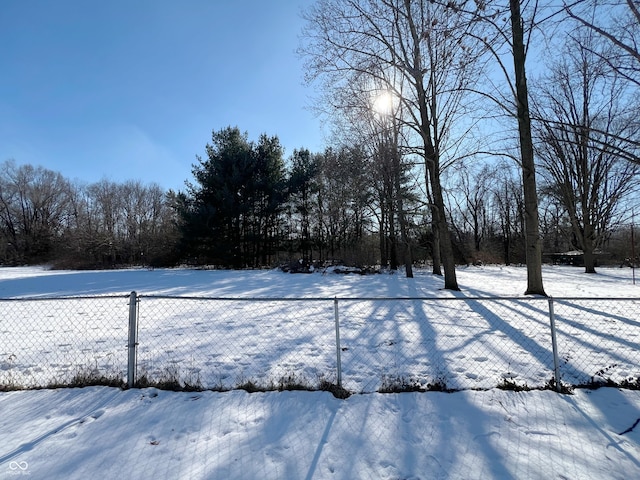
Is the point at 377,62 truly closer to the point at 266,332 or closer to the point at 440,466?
the point at 266,332

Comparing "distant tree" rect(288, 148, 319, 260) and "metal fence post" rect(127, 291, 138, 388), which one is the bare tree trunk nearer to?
"metal fence post" rect(127, 291, 138, 388)

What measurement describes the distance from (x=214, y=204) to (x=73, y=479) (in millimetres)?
25625

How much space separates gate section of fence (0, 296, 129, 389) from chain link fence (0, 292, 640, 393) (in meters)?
0.02

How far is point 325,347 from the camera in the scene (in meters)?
5.07

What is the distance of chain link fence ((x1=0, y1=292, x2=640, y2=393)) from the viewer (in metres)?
3.80

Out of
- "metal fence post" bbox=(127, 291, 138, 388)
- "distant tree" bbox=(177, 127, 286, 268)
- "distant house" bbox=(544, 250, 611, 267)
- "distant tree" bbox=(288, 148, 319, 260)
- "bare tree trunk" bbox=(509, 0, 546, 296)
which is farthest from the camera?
"distant house" bbox=(544, 250, 611, 267)

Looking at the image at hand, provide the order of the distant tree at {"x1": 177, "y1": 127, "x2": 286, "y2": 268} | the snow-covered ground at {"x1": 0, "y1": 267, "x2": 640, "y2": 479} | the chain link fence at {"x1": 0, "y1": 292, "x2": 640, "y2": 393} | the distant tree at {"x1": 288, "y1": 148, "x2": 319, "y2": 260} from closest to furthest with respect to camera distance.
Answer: the snow-covered ground at {"x1": 0, "y1": 267, "x2": 640, "y2": 479} < the chain link fence at {"x1": 0, "y1": 292, "x2": 640, "y2": 393} < the distant tree at {"x1": 177, "y1": 127, "x2": 286, "y2": 268} < the distant tree at {"x1": 288, "y1": 148, "x2": 319, "y2": 260}

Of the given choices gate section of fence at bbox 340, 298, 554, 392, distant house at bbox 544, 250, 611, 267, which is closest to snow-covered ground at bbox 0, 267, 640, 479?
gate section of fence at bbox 340, 298, 554, 392

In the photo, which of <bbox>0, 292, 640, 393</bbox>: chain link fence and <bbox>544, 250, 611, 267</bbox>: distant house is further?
<bbox>544, 250, 611, 267</bbox>: distant house

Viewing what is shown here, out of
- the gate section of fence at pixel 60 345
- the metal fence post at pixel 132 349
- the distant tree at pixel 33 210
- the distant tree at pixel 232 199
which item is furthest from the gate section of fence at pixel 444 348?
the distant tree at pixel 33 210

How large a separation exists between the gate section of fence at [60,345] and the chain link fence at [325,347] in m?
0.02

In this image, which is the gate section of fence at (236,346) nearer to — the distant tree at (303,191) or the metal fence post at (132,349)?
the metal fence post at (132,349)

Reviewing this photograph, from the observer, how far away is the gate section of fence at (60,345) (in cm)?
A: 396

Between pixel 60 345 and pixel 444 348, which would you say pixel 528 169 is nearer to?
pixel 444 348
